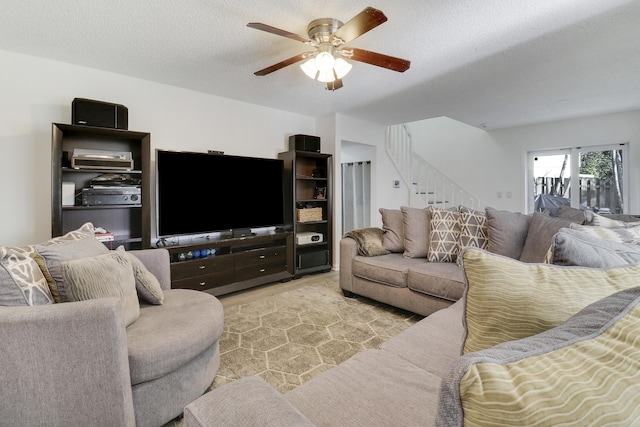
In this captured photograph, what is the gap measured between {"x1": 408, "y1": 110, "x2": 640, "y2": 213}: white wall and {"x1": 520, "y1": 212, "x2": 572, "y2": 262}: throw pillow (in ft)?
12.0

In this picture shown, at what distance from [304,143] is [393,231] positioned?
73.7 inches

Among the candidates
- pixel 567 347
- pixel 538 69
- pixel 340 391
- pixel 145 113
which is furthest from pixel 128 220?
pixel 538 69

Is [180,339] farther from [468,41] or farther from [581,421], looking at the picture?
[468,41]

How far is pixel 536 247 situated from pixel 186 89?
3862mm

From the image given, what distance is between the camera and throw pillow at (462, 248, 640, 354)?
0.68 m

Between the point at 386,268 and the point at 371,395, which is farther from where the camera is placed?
the point at 386,268

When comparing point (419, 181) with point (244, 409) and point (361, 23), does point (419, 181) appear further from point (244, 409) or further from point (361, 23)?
point (244, 409)

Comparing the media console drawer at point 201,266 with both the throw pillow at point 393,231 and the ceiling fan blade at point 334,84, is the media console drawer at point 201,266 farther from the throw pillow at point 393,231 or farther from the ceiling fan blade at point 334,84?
the ceiling fan blade at point 334,84

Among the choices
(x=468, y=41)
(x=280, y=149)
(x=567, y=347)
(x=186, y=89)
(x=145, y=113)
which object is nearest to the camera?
Result: (x=567, y=347)

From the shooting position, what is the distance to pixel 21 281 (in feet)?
4.11

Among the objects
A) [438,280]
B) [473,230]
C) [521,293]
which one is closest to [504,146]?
[473,230]

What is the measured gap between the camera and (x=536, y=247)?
7.41 feet

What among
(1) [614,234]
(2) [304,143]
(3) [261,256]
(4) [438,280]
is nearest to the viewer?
(1) [614,234]

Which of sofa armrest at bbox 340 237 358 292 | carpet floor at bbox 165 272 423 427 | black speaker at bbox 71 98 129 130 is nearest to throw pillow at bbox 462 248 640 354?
carpet floor at bbox 165 272 423 427
